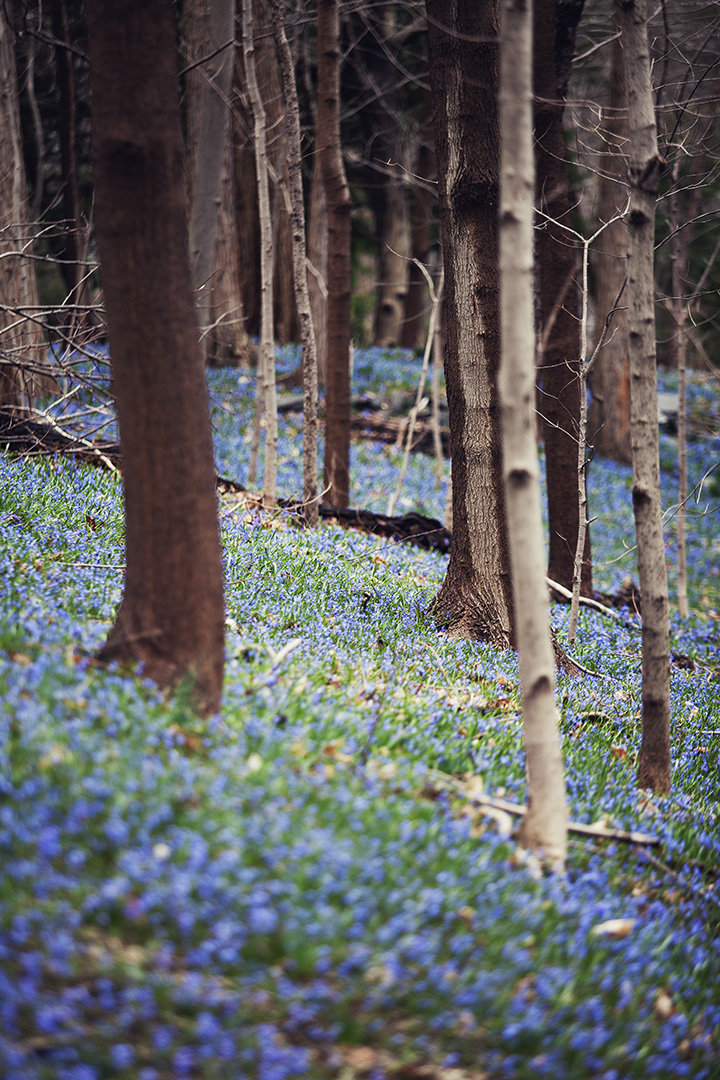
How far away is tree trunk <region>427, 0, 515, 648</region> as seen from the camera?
5535 mm

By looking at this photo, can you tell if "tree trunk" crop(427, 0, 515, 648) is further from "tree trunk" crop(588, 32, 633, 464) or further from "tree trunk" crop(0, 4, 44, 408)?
"tree trunk" crop(588, 32, 633, 464)

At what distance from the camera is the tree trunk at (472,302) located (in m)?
5.54

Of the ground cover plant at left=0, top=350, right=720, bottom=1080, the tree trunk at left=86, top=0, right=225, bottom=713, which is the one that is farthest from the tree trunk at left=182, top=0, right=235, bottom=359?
the ground cover plant at left=0, top=350, right=720, bottom=1080

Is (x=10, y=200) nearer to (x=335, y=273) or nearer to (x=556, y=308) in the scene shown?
(x=335, y=273)

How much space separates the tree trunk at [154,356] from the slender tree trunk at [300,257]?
365 cm

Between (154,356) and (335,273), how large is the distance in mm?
6585

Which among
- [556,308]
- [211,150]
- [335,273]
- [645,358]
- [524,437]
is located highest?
[211,150]

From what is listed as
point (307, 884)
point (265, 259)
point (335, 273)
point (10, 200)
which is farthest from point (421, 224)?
point (307, 884)

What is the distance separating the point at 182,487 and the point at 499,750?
82.3 inches

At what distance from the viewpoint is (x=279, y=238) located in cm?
1734

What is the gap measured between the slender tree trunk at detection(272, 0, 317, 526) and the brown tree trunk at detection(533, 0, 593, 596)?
2245 millimetres

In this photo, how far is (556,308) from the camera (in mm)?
7629

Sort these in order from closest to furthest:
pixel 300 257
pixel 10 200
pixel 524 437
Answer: pixel 524 437
pixel 300 257
pixel 10 200

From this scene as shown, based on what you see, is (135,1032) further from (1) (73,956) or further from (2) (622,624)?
(2) (622,624)
